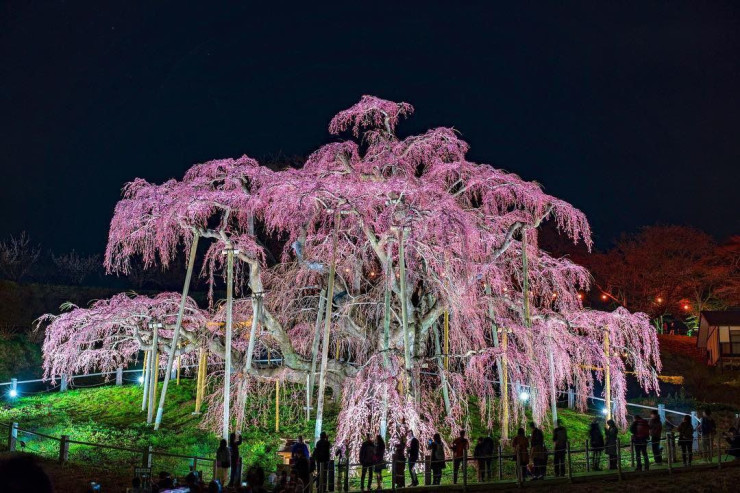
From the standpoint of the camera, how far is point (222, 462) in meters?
11.4

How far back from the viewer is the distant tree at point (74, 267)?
142ft

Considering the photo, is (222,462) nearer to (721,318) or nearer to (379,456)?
(379,456)

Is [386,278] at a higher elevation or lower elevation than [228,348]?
higher

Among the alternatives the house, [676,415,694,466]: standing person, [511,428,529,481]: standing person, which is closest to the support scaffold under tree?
[511,428,529,481]: standing person

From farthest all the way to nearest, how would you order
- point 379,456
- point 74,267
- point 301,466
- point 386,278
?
point 74,267
point 386,278
point 379,456
point 301,466

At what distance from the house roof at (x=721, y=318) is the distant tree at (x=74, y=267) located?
39.0 metres

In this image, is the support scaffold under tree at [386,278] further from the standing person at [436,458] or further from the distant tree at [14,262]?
the distant tree at [14,262]

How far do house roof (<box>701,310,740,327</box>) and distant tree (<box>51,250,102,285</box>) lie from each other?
39.0 m

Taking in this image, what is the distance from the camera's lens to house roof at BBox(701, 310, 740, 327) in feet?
116

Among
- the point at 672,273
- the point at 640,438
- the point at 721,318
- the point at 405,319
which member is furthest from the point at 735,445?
the point at 672,273

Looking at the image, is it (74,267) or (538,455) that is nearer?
(538,455)

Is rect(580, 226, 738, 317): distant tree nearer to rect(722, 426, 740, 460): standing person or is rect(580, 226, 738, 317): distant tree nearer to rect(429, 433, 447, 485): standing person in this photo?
rect(722, 426, 740, 460): standing person

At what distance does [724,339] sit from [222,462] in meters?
33.0

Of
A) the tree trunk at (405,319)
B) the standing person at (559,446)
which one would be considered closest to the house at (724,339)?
the standing person at (559,446)
